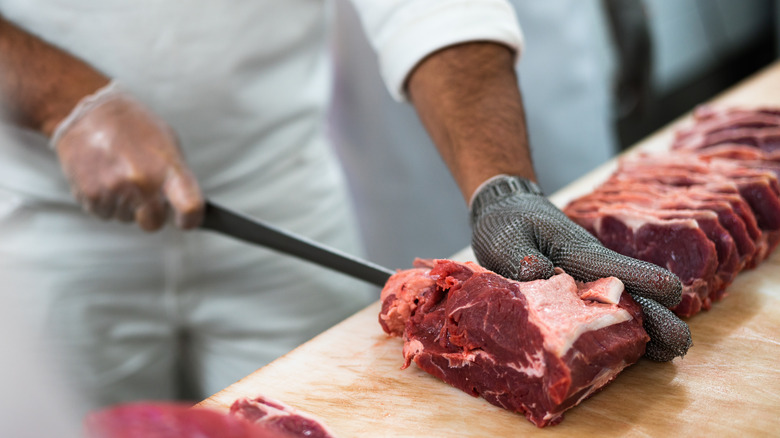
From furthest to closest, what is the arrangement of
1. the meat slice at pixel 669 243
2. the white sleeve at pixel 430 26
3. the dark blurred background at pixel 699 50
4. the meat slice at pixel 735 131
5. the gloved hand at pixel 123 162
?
the dark blurred background at pixel 699 50
the meat slice at pixel 735 131
the white sleeve at pixel 430 26
the gloved hand at pixel 123 162
the meat slice at pixel 669 243

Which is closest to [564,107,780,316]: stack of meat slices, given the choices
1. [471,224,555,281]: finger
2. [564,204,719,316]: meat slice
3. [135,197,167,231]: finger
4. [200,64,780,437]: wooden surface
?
[564,204,719,316]: meat slice

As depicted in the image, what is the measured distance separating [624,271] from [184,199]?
1.22m

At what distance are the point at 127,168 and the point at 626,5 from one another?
2.32 meters

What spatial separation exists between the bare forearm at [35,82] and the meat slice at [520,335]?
1.27 meters

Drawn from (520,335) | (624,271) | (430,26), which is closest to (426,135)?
(430,26)

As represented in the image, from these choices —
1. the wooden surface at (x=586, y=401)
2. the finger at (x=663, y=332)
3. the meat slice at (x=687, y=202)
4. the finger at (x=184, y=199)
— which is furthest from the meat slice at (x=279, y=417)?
the meat slice at (x=687, y=202)

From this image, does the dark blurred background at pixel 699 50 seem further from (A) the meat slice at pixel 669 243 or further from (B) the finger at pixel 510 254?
(B) the finger at pixel 510 254

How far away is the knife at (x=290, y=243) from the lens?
1.93 meters

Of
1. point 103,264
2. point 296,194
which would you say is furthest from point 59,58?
point 296,194

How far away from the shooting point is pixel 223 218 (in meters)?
2.00

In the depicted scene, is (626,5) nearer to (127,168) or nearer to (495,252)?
(495,252)

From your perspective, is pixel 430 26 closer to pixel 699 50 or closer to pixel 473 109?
pixel 473 109

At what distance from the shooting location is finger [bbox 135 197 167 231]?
6.75 ft

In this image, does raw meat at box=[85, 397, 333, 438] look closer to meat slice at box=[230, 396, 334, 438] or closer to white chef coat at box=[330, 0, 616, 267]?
meat slice at box=[230, 396, 334, 438]
